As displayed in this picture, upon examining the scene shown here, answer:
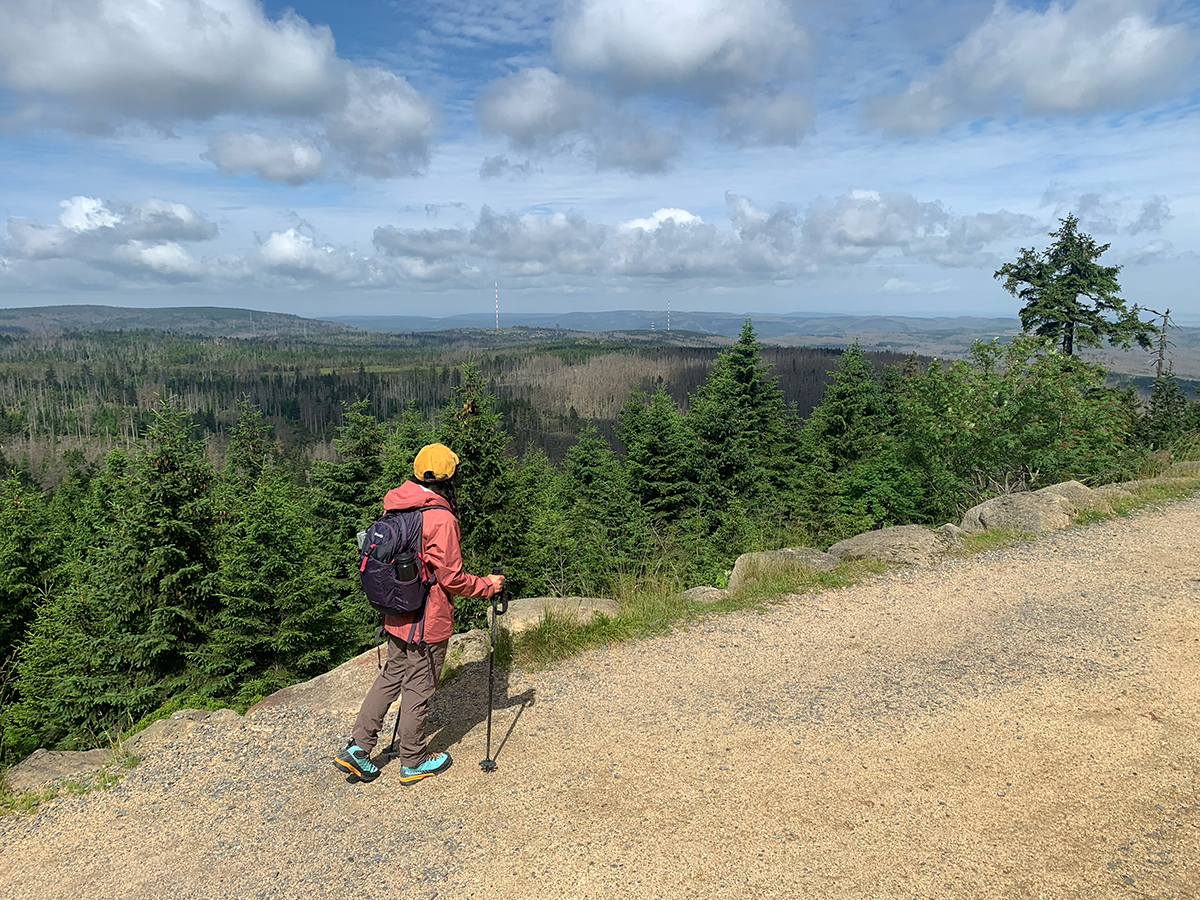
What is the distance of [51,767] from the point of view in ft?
17.5

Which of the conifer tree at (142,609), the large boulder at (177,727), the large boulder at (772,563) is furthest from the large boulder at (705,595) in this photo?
the conifer tree at (142,609)

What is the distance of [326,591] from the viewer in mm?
18094

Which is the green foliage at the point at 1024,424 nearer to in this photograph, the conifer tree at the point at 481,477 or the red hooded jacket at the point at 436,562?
the conifer tree at the point at 481,477

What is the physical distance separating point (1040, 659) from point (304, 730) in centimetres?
703

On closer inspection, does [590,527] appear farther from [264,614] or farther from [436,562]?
[436,562]

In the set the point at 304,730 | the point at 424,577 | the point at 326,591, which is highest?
the point at 424,577

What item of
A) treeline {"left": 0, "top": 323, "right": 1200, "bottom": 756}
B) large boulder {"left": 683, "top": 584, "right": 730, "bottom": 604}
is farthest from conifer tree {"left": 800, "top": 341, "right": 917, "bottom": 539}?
large boulder {"left": 683, "top": 584, "right": 730, "bottom": 604}

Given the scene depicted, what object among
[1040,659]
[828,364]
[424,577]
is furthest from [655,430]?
[828,364]

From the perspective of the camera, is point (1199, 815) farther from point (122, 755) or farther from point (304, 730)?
point (122, 755)

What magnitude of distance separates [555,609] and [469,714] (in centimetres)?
221

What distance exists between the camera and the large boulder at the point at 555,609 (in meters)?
7.72

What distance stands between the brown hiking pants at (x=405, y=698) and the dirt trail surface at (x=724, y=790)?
12.6 inches

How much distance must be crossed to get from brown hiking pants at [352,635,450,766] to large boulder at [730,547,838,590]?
4977 millimetres

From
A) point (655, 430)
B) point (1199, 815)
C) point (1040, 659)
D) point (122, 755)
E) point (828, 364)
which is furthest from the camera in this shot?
point (828, 364)
